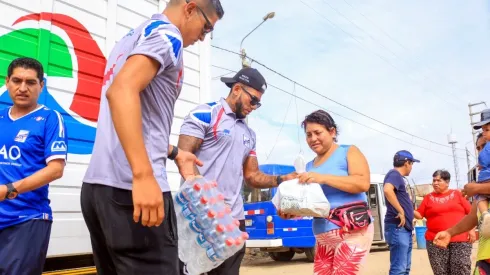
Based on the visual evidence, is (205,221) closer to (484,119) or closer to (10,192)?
(10,192)

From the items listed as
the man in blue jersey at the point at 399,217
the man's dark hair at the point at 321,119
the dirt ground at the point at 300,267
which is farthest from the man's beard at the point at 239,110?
the dirt ground at the point at 300,267

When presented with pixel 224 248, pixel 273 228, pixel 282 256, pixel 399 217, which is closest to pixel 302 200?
pixel 224 248

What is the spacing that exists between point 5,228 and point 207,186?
3.87ft

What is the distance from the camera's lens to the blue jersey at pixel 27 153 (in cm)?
264

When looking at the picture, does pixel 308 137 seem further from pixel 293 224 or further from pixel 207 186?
pixel 293 224

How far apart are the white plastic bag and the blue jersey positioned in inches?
59.3

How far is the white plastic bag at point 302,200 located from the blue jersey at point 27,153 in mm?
1505

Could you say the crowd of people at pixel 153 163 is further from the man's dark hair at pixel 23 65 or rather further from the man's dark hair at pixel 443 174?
the man's dark hair at pixel 443 174

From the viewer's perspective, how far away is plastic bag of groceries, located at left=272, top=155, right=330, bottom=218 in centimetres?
323

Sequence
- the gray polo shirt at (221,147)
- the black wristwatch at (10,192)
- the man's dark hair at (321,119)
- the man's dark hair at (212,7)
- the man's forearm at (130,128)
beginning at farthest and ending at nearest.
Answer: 1. the man's dark hair at (321,119)
2. the gray polo shirt at (221,147)
3. the black wristwatch at (10,192)
4. the man's dark hair at (212,7)
5. the man's forearm at (130,128)

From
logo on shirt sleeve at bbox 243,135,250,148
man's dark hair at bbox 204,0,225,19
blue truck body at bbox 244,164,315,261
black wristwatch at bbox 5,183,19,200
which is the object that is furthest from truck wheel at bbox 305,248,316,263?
man's dark hair at bbox 204,0,225,19

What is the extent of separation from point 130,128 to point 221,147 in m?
1.69

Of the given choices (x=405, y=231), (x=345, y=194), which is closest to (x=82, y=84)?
(x=345, y=194)

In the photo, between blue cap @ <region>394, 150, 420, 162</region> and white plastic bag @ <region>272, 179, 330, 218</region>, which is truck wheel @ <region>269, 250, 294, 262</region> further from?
white plastic bag @ <region>272, 179, 330, 218</region>
